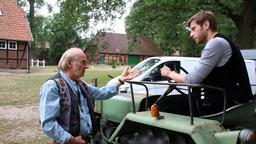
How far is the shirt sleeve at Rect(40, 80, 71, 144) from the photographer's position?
3385 millimetres

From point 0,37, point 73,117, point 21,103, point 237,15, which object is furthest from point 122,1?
point 73,117

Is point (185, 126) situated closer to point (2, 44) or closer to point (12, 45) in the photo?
point (2, 44)

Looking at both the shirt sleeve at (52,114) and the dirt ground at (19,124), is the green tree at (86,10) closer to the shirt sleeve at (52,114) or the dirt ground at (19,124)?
the dirt ground at (19,124)

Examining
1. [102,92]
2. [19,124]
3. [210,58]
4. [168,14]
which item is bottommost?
[19,124]

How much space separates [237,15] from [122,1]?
6.18 meters

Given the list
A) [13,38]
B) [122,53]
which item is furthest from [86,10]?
[122,53]

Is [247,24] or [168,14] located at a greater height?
[168,14]

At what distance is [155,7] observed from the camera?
21.2 m

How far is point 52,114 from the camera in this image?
3.38 m

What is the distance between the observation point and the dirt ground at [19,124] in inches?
328

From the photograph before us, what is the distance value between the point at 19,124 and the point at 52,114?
700 centimetres

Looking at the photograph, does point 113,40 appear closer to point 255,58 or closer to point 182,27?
point 182,27

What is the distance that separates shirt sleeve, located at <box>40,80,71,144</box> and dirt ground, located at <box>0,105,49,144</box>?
485 cm

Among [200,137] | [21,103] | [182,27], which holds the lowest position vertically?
[21,103]
